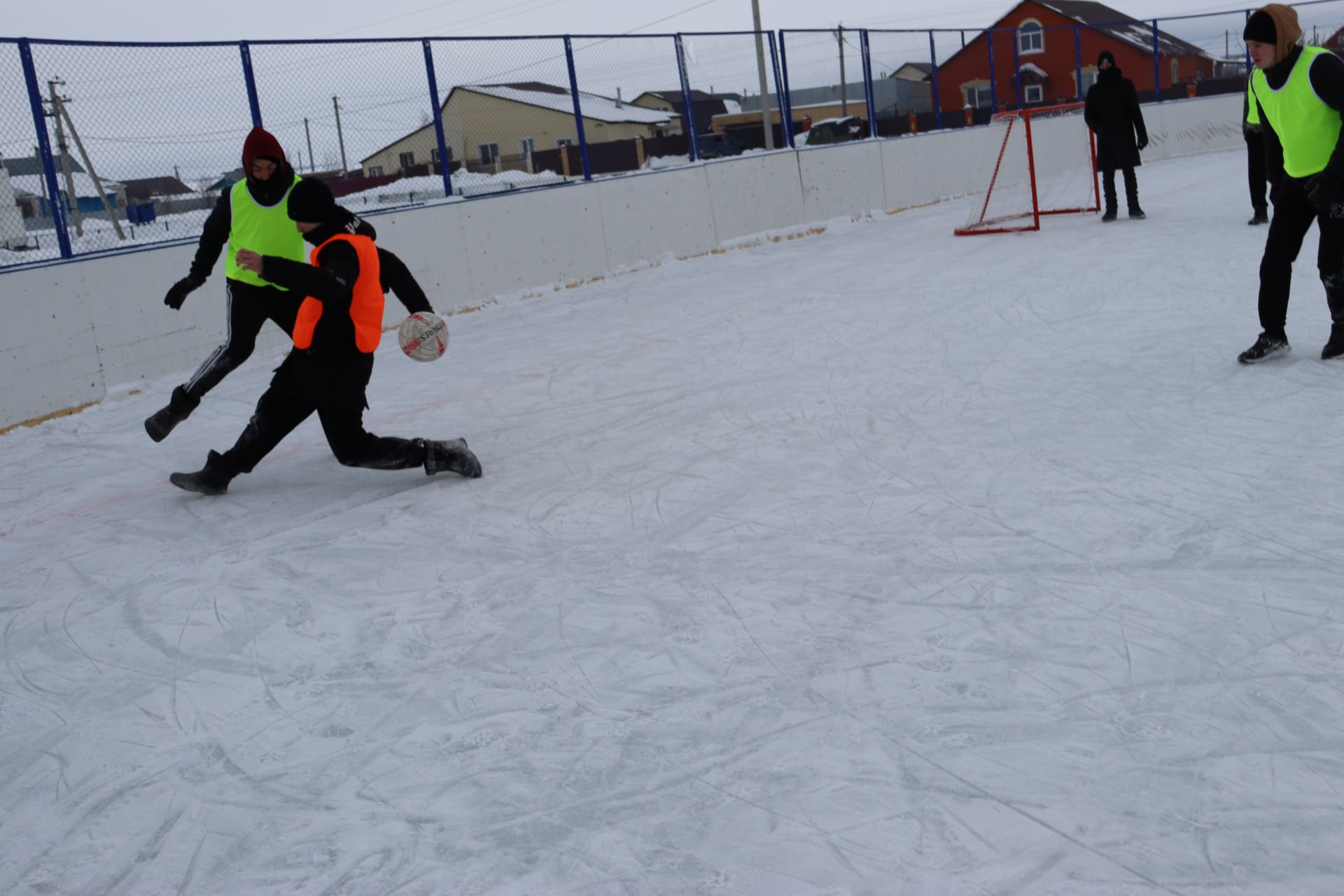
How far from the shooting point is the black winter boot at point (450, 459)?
4.91 metres

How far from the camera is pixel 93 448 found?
6.29 meters

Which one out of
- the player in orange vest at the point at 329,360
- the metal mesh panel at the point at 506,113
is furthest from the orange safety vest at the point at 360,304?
the metal mesh panel at the point at 506,113

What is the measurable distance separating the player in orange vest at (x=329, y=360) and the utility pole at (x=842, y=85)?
12.9 meters

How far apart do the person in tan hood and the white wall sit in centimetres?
651

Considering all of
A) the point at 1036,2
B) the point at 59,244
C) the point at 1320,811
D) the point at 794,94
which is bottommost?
the point at 1320,811

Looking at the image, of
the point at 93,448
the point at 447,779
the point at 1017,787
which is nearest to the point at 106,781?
the point at 447,779

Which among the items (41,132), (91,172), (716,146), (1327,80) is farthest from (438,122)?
(1327,80)

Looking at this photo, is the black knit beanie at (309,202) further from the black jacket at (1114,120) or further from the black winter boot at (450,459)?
the black jacket at (1114,120)

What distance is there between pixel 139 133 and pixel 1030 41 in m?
18.9

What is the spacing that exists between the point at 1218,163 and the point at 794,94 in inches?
296

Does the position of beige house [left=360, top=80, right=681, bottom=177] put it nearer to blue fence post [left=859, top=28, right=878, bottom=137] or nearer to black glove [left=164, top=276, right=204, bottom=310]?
black glove [left=164, top=276, right=204, bottom=310]

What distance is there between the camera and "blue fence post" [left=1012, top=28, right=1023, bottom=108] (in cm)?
2164

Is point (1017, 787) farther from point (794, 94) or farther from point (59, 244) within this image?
point (794, 94)

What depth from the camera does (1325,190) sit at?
5.17 meters
